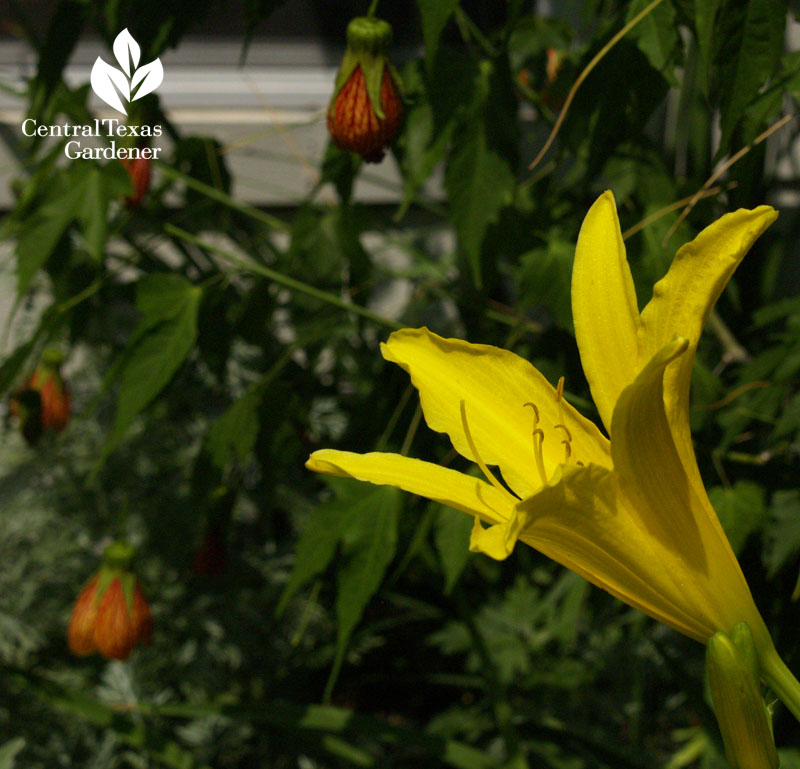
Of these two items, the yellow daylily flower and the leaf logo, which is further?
the leaf logo

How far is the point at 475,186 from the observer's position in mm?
736

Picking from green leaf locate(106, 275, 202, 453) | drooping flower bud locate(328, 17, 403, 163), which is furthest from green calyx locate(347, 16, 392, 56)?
green leaf locate(106, 275, 202, 453)

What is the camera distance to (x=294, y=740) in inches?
51.8

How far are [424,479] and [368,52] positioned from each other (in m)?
0.47

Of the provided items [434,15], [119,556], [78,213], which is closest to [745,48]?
[434,15]

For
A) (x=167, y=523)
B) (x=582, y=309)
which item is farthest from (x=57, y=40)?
(x=167, y=523)

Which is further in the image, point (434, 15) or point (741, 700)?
point (434, 15)

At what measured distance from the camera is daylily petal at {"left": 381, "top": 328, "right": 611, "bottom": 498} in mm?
436

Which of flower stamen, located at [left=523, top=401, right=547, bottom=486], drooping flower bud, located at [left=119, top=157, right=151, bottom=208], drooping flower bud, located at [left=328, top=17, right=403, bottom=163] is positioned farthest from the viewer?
drooping flower bud, located at [left=119, top=157, right=151, bottom=208]

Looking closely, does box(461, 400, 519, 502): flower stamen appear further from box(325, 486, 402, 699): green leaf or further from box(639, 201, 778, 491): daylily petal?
box(325, 486, 402, 699): green leaf

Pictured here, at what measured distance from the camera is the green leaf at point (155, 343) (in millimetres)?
797

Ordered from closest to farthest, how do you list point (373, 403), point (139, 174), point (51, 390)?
point (139, 174), point (373, 403), point (51, 390)

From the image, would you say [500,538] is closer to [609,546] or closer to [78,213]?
[609,546]

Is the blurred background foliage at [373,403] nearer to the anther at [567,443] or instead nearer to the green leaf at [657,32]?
the green leaf at [657,32]
